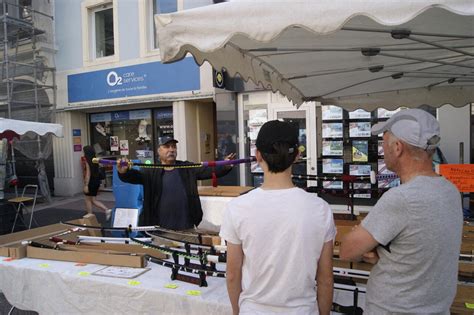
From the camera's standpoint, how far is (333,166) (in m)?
7.52

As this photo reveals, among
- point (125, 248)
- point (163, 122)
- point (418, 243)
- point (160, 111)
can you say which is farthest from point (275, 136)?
point (160, 111)

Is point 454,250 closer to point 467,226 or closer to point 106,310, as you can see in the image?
point 467,226

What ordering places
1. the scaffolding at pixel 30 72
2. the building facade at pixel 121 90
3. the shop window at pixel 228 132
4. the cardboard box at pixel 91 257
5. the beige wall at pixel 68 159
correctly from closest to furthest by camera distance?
the cardboard box at pixel 91 257 < the shop window at pixel 228 132 < the building facade at pixel 121 90 < the scaffolding at pixel 30 72 < the beige wall at pixel 68 159

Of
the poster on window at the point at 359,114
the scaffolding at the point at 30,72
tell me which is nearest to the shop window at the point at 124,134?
the scaffolding at the point at 30,72

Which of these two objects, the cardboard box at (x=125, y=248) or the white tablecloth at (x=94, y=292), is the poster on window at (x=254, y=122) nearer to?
the cardboard box at (x=125, y=248)

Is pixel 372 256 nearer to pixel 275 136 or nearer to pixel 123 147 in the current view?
pixel 275 136

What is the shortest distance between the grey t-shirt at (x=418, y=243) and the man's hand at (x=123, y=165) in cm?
214

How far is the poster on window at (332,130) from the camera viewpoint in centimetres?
745

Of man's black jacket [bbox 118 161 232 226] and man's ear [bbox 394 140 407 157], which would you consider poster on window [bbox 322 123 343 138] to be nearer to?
man's black jacket [bbox 118 161 232 226]

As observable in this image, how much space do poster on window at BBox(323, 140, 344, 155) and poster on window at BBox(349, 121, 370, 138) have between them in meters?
0.31

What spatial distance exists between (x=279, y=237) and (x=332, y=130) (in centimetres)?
645

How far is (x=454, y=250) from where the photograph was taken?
52.1 inches

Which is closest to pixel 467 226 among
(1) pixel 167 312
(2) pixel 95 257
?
(1) pixel 167 312

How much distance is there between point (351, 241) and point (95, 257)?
1.89 meters
